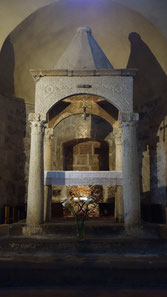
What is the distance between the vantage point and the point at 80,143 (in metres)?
11.6

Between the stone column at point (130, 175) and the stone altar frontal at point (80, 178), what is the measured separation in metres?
0.55

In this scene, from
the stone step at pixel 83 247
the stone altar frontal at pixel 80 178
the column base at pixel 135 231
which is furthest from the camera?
the stone altar frontal at pixel 80 178

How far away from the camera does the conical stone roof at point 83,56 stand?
741cm

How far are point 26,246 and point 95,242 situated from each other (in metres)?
1.23

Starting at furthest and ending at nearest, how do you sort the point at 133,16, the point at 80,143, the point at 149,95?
the point at 80,143, the point at 149,95, the point at 133,16

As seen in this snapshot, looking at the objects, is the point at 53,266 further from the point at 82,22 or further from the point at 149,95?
the point at 82,22

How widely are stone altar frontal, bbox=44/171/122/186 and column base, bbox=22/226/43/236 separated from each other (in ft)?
3.64

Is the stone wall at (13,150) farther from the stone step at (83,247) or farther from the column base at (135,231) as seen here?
the column base at (135,231)

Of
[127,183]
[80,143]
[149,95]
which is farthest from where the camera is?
[80,143]

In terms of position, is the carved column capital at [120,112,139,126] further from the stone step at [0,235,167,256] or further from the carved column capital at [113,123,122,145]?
the stone step at [0,235,167,256]

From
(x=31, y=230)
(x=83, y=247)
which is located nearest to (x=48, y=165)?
(x=31, y=230)

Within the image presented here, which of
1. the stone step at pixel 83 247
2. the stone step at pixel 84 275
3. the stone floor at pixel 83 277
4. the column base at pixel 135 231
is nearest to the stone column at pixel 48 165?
the stone step at pixel 83 247

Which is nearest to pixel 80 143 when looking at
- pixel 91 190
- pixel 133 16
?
pixel 91 190

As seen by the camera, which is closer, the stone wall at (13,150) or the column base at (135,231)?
the column base at (135,231)
